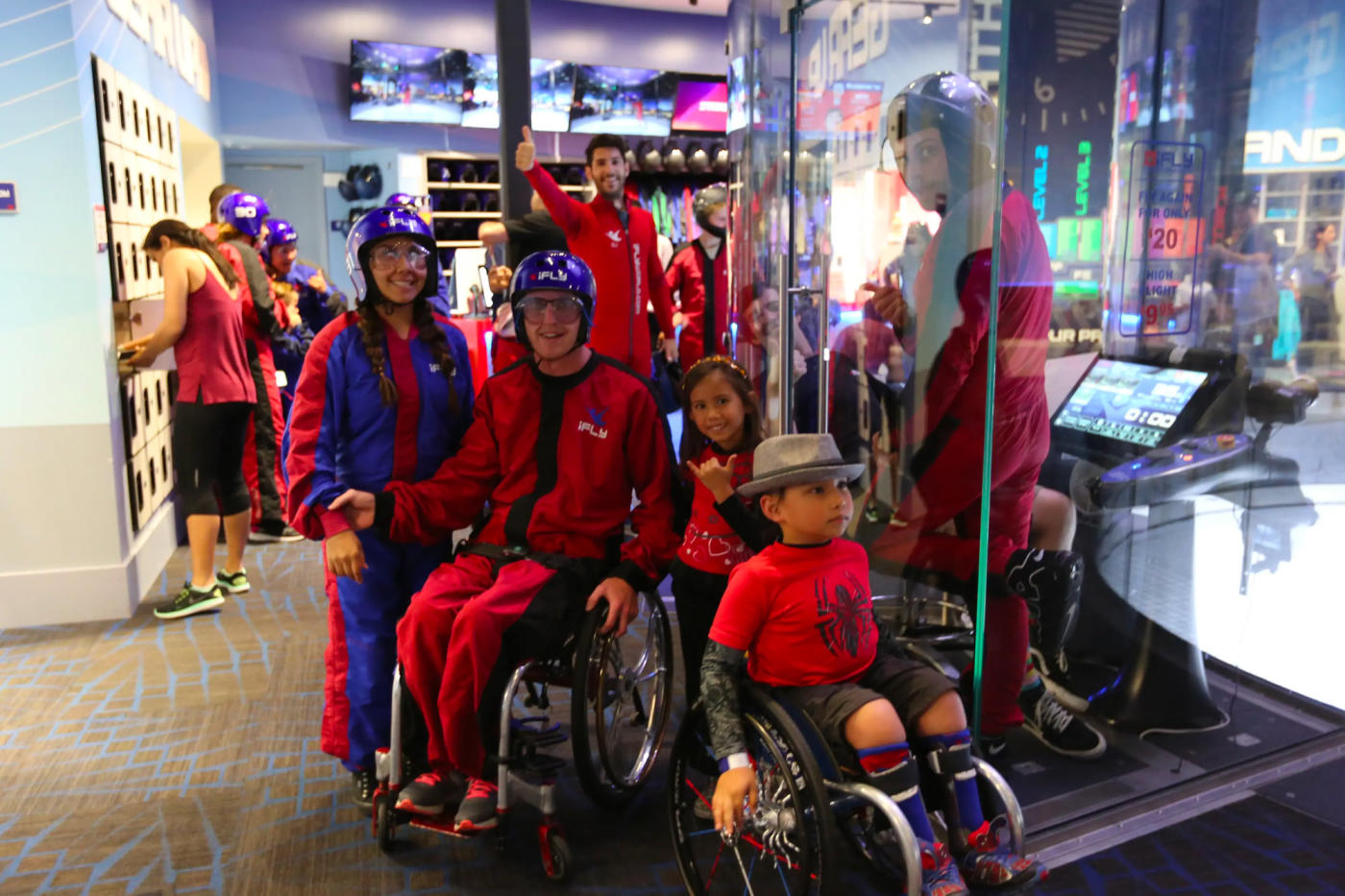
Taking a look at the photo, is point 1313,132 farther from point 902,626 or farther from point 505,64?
point 505,64

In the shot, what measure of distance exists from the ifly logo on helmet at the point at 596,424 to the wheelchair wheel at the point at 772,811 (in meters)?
0.80

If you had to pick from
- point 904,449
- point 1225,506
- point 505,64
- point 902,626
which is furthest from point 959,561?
point 505,64

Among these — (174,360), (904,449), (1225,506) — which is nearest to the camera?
(904,449)

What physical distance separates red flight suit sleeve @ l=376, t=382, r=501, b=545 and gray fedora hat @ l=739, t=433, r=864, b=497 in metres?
0.83

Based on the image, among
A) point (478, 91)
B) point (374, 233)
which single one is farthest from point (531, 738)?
point (478, 91)

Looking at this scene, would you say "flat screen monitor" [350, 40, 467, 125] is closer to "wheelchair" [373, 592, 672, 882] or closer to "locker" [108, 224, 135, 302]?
"locker" [108, 224, 135, 302]

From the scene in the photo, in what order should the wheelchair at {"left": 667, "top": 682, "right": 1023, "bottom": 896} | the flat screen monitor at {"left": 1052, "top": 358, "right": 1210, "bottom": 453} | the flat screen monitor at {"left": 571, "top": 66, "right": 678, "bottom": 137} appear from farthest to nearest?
the flat screen monitor at {"left": 571, "top": 66, "right": 678, "bottom": 137}
the flat screen monitor at {"left": 1052, "top": 358, "right": 1210, "bottom": 453}
the wheelchair at {"left": 667, "top": 682, "right": 1023, "bottom": 896}

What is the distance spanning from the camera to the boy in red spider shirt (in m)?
1.95

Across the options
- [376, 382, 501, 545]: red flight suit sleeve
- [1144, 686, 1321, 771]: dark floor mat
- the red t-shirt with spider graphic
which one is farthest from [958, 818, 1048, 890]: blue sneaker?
[376, 382, 501, 545]: red flight suit sleeve

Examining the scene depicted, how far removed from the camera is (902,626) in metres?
3.09

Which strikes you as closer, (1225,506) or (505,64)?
(1225,506)

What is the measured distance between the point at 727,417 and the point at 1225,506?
5.36ft

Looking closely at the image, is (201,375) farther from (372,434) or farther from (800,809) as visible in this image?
(800,809)

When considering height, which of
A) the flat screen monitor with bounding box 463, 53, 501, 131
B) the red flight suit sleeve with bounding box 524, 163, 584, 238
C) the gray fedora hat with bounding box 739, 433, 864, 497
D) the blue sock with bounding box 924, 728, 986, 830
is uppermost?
the flat screen monitor with bounding box 463, 53, 501, 131
